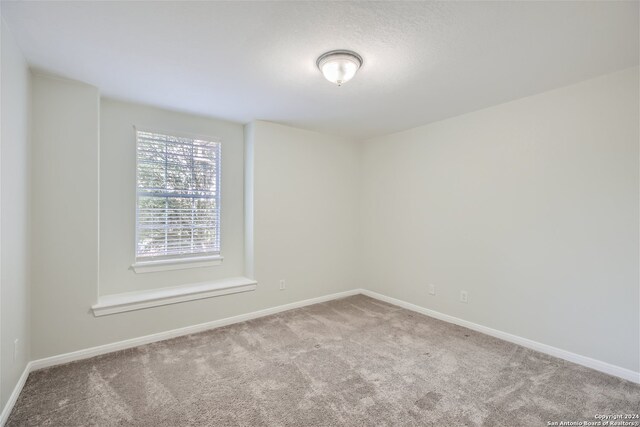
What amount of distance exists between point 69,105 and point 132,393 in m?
2.40

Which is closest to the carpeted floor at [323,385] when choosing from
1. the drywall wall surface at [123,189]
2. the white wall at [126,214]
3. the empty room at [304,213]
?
the empty room at [304,213]

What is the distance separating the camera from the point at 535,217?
9.15 ft

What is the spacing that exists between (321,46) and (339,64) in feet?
0.60

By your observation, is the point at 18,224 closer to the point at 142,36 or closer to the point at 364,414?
the point at 142,36

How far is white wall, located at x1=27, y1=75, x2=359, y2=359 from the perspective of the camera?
2.46 meters

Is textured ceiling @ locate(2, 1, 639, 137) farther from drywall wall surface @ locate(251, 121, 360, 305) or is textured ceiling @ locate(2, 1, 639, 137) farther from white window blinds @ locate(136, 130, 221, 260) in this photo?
drywall wall surface @ locate(251, 121, 360, 305)

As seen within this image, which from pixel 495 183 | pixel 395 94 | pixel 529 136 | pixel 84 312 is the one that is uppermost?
pixel 395 94

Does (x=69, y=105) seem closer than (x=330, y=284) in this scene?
Yes

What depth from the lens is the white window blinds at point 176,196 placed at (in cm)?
322

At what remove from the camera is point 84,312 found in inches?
103

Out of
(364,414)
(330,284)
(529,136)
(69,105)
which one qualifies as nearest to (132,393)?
(364,414)

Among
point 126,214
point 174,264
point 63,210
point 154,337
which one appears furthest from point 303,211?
point 63,210

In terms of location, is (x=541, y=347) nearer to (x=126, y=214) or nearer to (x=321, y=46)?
(x=321, y=46)

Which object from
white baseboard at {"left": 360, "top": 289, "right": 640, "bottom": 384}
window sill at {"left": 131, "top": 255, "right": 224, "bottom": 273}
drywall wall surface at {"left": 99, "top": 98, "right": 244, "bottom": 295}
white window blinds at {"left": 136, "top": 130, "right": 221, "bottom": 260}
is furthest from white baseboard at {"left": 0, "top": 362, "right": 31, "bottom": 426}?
white baseboard at {"left": 360, "top": 289, "right": 640, "bottom": 384}
